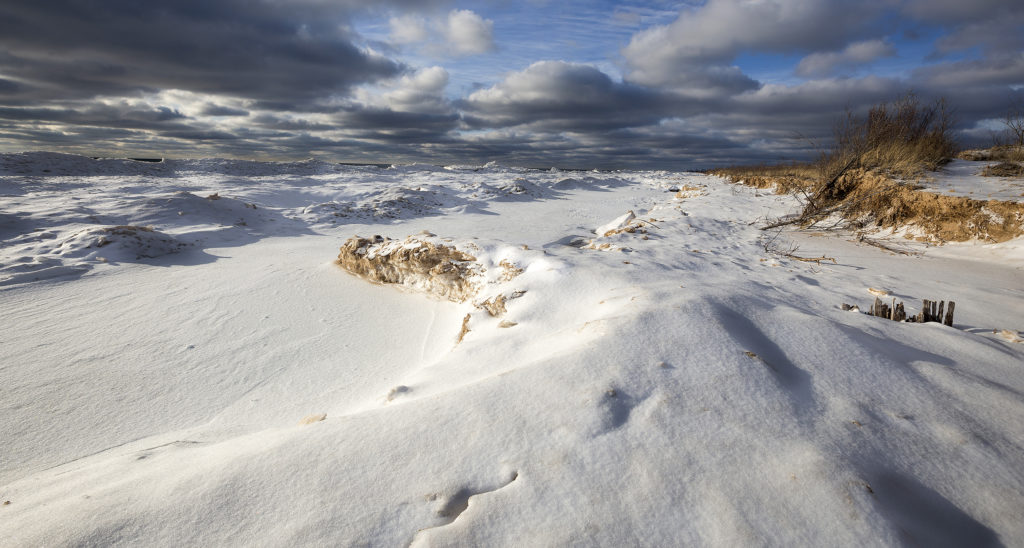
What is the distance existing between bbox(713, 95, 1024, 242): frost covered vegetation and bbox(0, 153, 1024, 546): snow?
115 cm

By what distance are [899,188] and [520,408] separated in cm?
735

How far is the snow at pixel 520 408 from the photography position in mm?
977

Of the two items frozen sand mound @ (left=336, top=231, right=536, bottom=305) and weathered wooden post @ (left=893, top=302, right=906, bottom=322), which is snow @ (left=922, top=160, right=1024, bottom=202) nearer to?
weathered wooden post @ (left=893, top=302, right=906, bottom=322)

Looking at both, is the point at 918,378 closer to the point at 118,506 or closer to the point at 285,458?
the point at 285,458

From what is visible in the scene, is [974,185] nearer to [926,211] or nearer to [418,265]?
[926,211]

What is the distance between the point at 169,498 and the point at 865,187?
8687 mm

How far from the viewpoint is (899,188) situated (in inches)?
231

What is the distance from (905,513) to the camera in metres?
0.99

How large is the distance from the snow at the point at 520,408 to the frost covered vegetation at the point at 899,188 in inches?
45.3

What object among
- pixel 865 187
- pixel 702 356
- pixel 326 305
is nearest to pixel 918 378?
pixel 702 356

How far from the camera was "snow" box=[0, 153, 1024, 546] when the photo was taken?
38.4 inches

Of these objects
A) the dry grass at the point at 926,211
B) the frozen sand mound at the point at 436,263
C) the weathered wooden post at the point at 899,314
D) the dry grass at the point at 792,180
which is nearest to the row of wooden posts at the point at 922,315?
the weathered wooden post at the point at 899,314

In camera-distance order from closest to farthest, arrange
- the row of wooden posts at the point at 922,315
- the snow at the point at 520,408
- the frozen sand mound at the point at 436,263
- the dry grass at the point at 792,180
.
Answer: the snow at the point at 520,408, the row of wooden posts at the point at 922,315, the frozen sand mound at the point at 436,263, the dry grass at the point at 792,180

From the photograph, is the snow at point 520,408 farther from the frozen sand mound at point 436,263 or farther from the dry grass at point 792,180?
the dry grass at point 792,180
